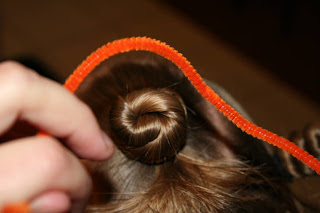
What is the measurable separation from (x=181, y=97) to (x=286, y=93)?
1.21 meters

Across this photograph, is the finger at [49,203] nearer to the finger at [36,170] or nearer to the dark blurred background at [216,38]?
the finger at [36,170]

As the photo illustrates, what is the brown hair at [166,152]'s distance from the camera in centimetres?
57

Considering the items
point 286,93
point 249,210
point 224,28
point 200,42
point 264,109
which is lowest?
point 249,210

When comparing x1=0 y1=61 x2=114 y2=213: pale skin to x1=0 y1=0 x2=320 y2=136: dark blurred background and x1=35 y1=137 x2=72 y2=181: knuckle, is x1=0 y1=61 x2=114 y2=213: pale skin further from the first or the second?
x1=0 y1=0 x2=320 y2=136: dark blurred background

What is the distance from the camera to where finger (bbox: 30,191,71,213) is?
341mm

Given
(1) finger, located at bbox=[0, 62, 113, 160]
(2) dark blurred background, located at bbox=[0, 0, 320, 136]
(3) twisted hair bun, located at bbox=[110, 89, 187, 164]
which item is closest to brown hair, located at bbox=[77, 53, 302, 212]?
(3) twisted hair bun, located at bbox=[110, 89, 187, 164]

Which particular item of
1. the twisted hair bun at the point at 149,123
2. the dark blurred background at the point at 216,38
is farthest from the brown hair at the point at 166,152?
the dark blurred background at the point at 216,38

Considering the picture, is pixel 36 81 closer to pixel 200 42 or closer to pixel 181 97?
pixel 181 97

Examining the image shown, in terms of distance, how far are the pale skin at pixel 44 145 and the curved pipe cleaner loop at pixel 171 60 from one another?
6cm

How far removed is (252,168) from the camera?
650 millimetres

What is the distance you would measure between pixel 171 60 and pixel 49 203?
0.27m

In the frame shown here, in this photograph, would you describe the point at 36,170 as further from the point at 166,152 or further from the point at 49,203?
the point at 166,152

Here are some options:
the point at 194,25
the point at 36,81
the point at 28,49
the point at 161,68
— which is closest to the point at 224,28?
the point at 194,25

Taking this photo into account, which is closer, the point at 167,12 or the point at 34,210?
the point at 34,210
